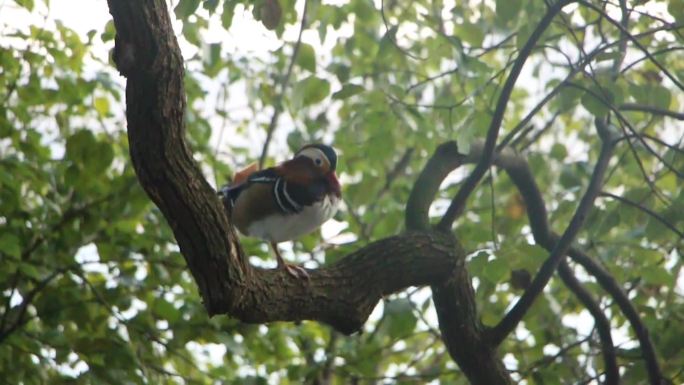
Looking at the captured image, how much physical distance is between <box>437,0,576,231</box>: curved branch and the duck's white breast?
17.8 inches

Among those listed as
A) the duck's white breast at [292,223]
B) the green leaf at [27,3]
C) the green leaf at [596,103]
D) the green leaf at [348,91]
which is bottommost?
the duck's white breast at [292,223]

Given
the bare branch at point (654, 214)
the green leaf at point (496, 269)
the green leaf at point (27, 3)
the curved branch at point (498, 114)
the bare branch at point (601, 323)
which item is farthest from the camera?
the green leaf at point (27, 3)

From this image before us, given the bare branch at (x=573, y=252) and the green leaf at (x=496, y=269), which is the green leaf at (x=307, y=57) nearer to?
the bare branch at (x=573, y=252)

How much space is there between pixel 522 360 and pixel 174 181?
304cm

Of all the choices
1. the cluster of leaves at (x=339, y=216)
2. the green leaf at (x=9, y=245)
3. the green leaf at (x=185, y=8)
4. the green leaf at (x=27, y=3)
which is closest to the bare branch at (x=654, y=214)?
the cluster of leaves at (x=339, y=216)

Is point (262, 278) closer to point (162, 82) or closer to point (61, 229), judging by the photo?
point (162, 82)

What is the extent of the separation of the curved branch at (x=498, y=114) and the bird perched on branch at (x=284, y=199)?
0.47m

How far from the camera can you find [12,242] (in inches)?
184

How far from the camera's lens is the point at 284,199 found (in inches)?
169

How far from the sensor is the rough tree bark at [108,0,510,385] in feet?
9.61

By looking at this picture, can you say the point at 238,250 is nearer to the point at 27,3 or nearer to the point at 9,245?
the point at 9,245

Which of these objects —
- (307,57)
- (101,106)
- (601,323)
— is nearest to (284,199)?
(307,57)

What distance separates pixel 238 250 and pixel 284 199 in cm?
101

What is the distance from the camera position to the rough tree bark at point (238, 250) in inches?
115
